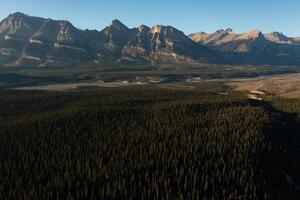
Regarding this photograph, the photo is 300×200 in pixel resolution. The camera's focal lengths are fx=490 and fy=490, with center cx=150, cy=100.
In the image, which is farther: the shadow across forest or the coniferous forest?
the shadow across forest

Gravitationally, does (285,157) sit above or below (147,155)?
below

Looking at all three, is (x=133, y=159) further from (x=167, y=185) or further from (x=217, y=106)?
(x=217, y=106)

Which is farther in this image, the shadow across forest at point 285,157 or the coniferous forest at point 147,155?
the shadow across forest at point 285,157

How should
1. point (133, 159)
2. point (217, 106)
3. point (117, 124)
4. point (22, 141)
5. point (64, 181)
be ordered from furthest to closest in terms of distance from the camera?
point (217, 106) → point (117, 124) → point (22, 141) → point (133, 159) → point (64, 181)

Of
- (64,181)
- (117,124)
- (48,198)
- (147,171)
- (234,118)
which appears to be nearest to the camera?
(48,198)

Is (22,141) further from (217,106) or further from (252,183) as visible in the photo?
(217,106)

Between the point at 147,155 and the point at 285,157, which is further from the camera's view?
the point at 285,157

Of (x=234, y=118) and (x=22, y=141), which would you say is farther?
(x=234, y=118)

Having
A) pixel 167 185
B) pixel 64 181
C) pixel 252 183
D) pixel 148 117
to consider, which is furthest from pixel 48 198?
A: pixel 148 117
